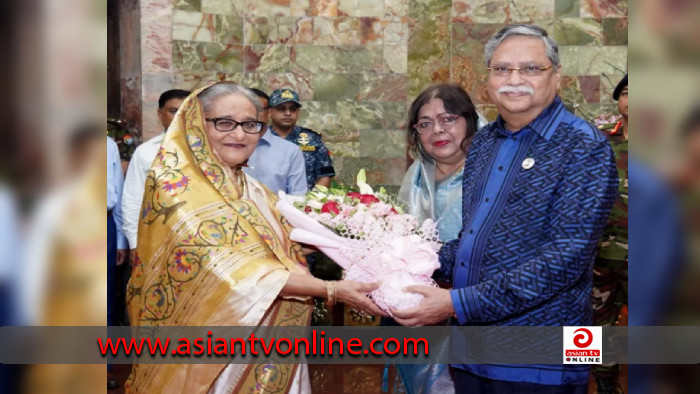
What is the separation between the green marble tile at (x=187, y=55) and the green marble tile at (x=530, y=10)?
364 centimetres

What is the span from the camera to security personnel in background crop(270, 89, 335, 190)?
23.0 feet

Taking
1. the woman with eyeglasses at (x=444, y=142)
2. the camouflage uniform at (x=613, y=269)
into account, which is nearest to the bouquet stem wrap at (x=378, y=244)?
the woman with eyeglasses at (x=444, y=142)

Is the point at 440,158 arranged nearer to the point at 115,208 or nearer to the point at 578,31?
the point at 115,208

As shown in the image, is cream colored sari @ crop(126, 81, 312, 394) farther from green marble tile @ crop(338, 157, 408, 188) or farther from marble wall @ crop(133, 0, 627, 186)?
green marble tile @ crop(338, 157, 408, 188)

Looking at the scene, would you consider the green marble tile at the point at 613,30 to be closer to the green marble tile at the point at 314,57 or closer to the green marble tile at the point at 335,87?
the green marble tile at the point at 335,87

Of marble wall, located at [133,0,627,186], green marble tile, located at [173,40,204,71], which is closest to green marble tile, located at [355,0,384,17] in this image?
marble wall, located at [133,0,627,186]

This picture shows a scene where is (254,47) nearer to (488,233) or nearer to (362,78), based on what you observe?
(362,78)

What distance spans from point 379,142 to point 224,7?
2.37 meters

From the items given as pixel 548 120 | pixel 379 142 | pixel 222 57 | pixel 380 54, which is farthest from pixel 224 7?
pixel 548 120

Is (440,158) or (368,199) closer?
(368,199)

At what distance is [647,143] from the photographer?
0.83 m

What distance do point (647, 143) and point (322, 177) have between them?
635cm

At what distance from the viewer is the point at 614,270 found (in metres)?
4.68

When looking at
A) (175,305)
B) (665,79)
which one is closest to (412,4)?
(175,305)
